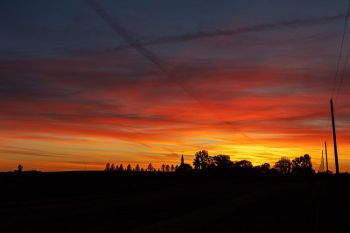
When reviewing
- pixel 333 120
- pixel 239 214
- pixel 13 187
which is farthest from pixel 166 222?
pixel 333 120

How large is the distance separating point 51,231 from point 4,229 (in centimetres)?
248

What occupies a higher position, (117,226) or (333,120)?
(333,120)

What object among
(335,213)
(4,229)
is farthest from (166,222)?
(335,213)

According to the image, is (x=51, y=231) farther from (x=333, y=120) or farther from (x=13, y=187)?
(x=333, y=120)

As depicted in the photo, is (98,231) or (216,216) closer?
(98,231)

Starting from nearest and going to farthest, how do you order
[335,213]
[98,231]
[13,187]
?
[98,231]
[335,213]
[13,187]

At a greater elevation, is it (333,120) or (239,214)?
(333,120)

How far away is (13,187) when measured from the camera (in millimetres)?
55562

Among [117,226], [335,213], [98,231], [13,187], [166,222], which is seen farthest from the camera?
[13,187]

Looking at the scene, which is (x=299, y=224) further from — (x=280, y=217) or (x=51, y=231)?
(x=51, y=231)

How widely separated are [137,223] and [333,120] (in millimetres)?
45716

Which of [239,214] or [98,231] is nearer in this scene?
[98,231]

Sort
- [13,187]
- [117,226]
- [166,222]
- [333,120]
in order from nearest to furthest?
[117,226] → [166,222] → [13,187] → [333,120]

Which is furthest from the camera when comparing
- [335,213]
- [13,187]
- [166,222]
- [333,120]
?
[333,120]
